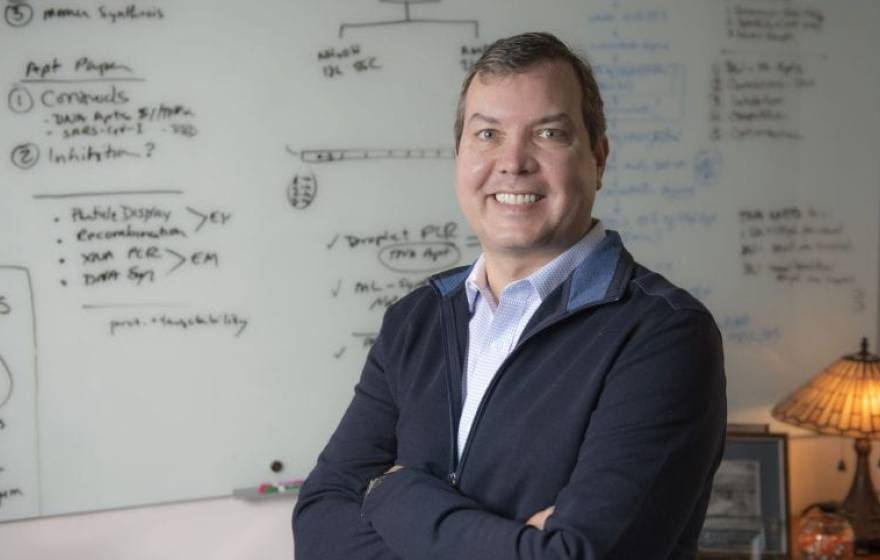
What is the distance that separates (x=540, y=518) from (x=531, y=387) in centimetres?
17

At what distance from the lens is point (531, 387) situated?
1351 mm

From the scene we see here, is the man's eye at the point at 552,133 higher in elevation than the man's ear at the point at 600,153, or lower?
higher

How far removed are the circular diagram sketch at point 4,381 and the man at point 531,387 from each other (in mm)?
877

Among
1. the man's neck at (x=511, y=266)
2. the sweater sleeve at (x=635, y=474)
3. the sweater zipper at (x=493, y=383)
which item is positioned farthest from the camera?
the man's neck at (x=511, y=266)

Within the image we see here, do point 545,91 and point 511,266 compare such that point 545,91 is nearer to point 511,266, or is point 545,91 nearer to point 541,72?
point 541,72

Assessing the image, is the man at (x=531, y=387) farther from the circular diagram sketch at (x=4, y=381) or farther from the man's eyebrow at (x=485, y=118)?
the circular diagram sketch at (x=4, y=381)

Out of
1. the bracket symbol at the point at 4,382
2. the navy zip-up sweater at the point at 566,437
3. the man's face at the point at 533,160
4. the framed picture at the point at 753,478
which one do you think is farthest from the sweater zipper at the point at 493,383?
the framed picture at the point at 753,478

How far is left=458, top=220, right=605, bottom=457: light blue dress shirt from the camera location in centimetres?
143

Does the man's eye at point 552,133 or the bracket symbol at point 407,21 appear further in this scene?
the bracket symbol at point 407,21

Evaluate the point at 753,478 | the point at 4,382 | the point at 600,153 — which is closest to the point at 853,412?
the point at 753,478

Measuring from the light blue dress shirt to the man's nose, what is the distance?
0.14m

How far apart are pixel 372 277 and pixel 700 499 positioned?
48.3 inches

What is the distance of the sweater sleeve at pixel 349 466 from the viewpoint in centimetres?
154

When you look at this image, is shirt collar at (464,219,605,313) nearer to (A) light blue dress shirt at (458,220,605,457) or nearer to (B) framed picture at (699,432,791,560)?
(A) light blue dress shirt at (458,220,605,457)
